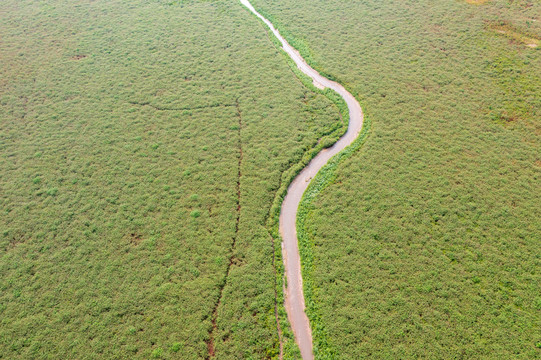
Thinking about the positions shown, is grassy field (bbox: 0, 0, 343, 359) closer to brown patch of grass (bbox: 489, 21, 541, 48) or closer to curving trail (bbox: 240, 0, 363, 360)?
curving trail (bbox: 240, 0, 363, 360)

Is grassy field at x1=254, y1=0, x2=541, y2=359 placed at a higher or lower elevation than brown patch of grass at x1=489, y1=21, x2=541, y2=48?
lower

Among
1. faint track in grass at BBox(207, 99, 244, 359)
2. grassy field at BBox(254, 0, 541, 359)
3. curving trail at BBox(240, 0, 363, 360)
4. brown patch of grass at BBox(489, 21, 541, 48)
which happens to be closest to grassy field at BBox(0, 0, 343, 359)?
faint track in grass at BBox(207, 99, 244, 359)

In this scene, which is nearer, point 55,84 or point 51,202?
point 51,202

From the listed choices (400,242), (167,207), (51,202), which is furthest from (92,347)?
(400,242)

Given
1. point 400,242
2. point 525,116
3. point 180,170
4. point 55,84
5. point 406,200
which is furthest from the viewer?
point 55,84

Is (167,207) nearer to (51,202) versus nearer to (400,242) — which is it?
(51,202)

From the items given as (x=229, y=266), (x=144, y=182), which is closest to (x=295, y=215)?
(x=229, y=266)
